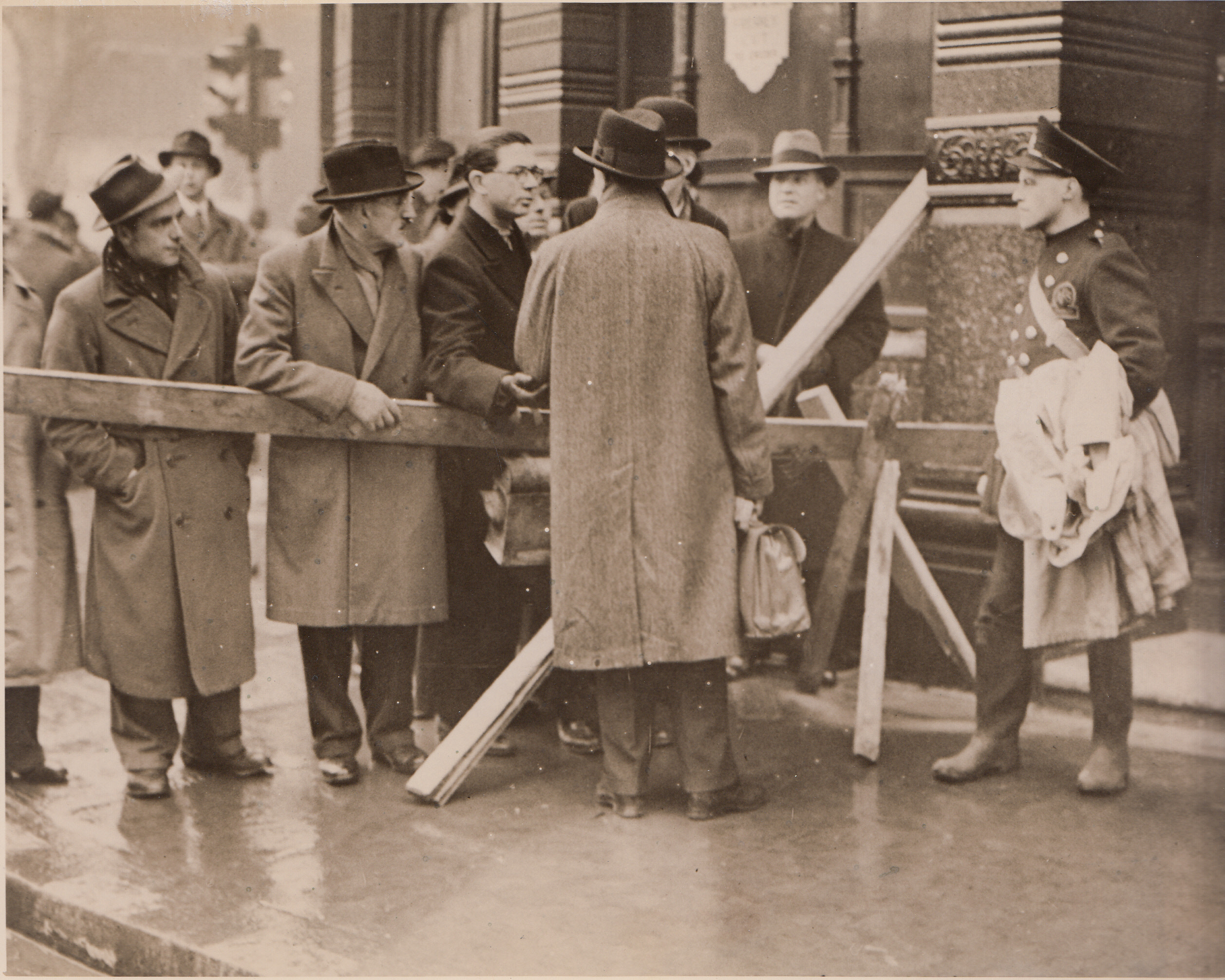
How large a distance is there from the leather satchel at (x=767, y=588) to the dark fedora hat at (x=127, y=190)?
7.00 ft

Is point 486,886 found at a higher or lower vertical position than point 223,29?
lower

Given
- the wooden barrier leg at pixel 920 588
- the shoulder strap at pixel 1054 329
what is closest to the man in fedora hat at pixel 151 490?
the wooden barrier leg at pixel 920 588

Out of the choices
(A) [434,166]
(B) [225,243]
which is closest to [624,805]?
(A) [434,166]

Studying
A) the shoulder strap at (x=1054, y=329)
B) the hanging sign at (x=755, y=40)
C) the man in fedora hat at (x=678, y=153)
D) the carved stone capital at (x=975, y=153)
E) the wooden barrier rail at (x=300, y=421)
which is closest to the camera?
the wooden barrier rail at (x=300, y=421)

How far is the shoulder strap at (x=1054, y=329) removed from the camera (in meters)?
4.52

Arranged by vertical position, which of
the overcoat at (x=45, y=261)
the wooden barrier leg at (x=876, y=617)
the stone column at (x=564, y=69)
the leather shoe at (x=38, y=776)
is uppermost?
the stone column at (x=564, y=69)

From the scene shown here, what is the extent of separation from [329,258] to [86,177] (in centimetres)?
90

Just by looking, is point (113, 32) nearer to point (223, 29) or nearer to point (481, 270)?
point (223, 29)

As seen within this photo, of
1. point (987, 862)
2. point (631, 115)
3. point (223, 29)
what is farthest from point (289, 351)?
point (223, 29)

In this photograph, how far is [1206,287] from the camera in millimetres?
5691

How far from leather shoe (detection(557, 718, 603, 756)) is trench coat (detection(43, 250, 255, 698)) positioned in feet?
3.84

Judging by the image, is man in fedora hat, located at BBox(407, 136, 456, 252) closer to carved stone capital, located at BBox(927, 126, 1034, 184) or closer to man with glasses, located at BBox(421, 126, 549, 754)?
man with glasses, located at BBox(421, 126, 549, 754)

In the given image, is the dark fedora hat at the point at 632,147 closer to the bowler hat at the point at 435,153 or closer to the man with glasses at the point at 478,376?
the man with glasses at the point at 478,376

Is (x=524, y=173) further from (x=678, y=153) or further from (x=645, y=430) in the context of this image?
(x=645, y=430)
